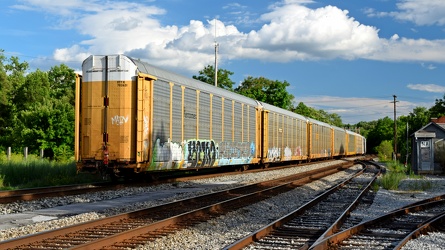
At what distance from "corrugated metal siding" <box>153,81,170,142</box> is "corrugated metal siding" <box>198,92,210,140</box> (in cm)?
264

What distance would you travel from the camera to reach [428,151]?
26.0m

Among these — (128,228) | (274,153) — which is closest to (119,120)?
(128,228)

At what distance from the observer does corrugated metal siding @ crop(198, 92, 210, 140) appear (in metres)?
18.8

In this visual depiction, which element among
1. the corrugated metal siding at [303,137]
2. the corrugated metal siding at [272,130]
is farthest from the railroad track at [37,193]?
the corrugated metal siding at [303,137]

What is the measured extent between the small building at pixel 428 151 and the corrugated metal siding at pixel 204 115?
41.4 feet

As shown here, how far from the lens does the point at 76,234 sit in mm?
7820

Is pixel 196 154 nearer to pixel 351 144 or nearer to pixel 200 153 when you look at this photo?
pixel 200 153

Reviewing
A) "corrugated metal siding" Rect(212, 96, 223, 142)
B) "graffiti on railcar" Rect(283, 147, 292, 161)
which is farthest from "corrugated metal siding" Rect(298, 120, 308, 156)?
"corrugated metal siding" Rect(212, 96, 223, 142)

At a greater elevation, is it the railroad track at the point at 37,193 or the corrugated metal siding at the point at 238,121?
the corrugated metal siding at the point at 238,121

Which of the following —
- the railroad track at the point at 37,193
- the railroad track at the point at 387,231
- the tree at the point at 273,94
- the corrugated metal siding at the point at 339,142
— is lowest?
the railroad track at the point at 387,231

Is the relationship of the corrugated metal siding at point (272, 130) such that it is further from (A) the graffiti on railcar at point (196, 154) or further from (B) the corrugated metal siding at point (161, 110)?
(B) the corrugated metal siding at point (161, 110)

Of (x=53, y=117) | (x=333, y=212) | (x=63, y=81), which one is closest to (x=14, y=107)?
(x=63, y=81)

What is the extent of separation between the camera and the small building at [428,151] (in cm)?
2591

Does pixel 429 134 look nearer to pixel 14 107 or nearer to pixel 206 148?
pixel 206 148
